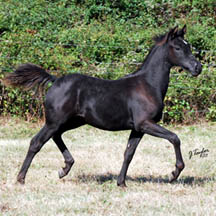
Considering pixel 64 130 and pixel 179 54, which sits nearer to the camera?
pixel 179 54

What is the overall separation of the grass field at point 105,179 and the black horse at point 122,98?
37cm

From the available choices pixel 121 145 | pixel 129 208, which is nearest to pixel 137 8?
pixel 121 145

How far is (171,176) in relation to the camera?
6.32 metres

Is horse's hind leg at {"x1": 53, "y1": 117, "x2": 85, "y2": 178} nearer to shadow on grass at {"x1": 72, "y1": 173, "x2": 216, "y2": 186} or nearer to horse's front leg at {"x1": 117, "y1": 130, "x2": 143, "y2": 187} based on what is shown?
shadow on grass at {"x1": 72, "y1": 173, "x2": 216, "y2": 186}

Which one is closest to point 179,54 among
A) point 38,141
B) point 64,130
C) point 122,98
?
point 122,98

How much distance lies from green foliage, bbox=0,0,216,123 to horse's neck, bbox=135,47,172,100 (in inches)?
191

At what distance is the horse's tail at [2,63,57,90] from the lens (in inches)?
261

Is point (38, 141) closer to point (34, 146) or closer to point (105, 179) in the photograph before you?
point (34, 146)

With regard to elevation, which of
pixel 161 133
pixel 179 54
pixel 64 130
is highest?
pixel 179 54

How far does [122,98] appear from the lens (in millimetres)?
6328

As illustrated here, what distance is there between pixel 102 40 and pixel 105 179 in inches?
253

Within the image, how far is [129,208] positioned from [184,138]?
5.13m
